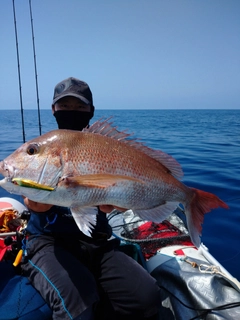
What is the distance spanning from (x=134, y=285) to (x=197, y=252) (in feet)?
3.96

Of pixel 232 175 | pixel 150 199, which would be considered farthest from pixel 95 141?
pixel 232 175

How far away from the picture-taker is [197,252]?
3387mm

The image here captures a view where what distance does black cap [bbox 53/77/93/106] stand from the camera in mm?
3172

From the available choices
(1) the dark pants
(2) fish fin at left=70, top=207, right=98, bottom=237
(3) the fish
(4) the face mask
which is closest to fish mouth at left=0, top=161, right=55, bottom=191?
(3) the fish

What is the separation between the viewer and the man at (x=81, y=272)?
230 cm

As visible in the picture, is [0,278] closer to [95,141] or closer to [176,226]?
[95,141]

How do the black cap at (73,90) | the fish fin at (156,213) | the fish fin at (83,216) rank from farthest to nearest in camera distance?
the black cap at (73,90) → the fish fin at (156,213) → the fish fin at (83,216)

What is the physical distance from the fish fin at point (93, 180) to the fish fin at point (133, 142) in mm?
406

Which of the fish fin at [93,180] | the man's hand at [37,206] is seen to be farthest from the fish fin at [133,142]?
the man's hand at [37,206]

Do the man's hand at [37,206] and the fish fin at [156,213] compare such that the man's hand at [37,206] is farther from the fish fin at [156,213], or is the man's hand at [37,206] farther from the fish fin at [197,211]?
the fish fin at [197,211]

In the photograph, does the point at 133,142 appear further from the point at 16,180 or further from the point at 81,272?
the point at 81,272

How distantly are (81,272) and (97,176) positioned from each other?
115cm

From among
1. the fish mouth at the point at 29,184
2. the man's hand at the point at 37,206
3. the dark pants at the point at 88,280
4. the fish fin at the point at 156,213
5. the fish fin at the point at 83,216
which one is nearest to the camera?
the fish mouth at the point at 29,184

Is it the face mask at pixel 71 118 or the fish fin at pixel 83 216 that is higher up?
the face mask at pixel 71 118
